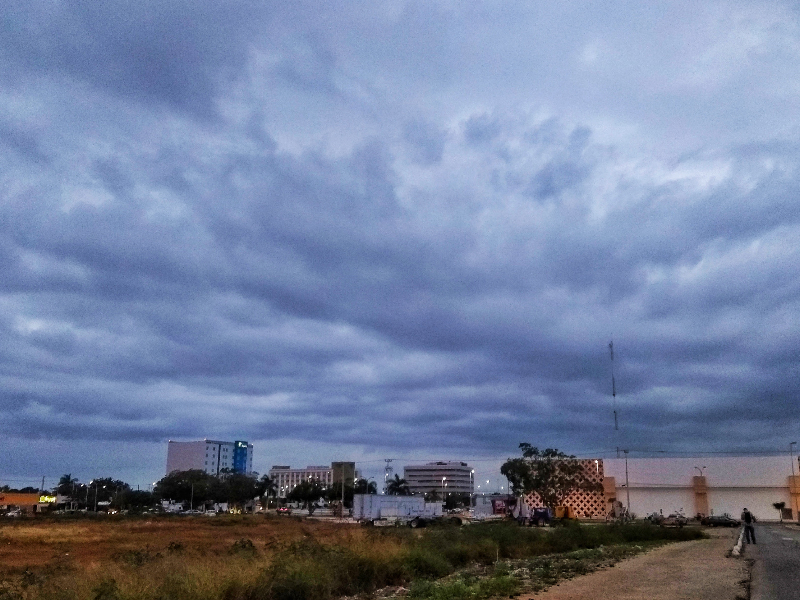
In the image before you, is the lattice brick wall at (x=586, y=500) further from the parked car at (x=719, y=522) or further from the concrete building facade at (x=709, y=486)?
the parked car at (x=719, y=522)

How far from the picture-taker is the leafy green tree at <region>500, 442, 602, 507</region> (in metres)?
75.8

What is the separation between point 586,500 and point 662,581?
71063 mm

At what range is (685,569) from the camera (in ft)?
80.8

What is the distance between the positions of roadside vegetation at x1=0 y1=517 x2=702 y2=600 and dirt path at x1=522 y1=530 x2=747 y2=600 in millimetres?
1079

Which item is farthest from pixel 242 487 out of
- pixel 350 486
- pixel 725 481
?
pixel 725 481

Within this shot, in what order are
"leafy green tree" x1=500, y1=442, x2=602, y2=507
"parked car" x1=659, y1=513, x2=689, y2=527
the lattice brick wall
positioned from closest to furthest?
1. "parked car" x1=659, y1=513, x2=689, y2=527
2. "leafy green tree" x1=500, y1=442, x2=602, y2=507
3. the lattice brick wall

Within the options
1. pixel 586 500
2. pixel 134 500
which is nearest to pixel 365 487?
pixel 134 500

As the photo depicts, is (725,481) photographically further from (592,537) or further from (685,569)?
(685,569)

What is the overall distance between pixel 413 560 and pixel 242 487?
379 feet

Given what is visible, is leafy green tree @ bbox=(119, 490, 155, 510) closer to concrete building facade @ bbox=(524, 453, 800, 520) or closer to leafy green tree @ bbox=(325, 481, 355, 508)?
leafy green tree @ bbox=(325, 481, 355, 508)

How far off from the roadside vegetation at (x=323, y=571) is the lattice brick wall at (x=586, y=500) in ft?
179

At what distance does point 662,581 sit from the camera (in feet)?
69.9

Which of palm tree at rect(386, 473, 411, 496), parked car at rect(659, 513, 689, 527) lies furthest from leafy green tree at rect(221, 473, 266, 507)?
parked car at rect(659, 513, 689, 527)

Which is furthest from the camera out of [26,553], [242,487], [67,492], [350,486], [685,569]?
[67,492]
